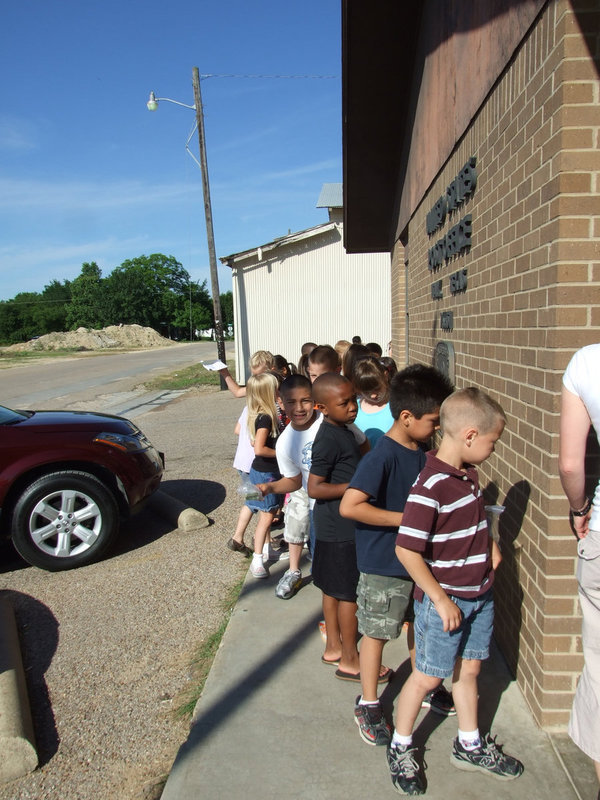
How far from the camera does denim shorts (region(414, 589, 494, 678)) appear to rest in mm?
2174

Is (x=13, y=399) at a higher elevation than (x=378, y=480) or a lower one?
lower

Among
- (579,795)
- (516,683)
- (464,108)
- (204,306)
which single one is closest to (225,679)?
(516,683)

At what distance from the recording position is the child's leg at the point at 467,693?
7.50 feet

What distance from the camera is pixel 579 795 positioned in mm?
2127

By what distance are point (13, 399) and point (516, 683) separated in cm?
1781

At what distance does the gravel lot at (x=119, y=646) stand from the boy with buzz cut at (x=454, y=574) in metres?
1.20

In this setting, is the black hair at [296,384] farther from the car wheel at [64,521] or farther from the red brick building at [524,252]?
the car wheel at [64,521]

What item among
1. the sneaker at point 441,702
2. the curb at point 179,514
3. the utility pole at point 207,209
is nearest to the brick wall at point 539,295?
the sneaker at point 441,702

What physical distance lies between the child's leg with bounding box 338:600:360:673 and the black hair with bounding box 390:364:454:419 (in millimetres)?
1061

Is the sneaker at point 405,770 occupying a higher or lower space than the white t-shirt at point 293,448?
lower

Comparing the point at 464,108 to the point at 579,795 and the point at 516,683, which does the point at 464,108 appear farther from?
the point at 579,795

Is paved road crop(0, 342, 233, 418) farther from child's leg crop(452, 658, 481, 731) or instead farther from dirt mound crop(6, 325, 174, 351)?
dirt mound crop(6, 325, 174, 351)

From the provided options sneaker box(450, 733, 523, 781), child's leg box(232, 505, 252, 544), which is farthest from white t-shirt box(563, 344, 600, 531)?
child's leg box(232, 505, 252, 544)

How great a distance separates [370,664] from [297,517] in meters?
1.42
